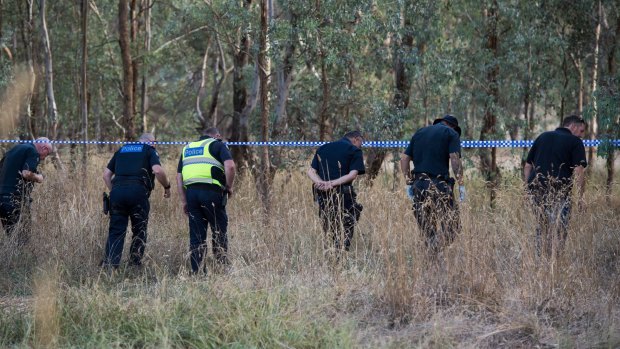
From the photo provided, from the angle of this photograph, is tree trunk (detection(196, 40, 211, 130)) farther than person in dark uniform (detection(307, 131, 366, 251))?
Yes

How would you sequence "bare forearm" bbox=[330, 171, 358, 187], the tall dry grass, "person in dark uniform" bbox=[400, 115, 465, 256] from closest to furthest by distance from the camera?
the tall dry grass < "person in dark uniform" bbox=[400, 115, 465, 256] < "bare forearm" bbox=[330, 171, 358, 187]

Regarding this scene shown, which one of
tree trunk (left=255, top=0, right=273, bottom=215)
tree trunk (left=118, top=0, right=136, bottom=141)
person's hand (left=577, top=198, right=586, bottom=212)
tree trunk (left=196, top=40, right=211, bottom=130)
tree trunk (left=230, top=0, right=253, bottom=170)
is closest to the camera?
person's hand (left=577, top=198, right=586, bottom=212)

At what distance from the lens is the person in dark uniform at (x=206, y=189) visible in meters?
10.1

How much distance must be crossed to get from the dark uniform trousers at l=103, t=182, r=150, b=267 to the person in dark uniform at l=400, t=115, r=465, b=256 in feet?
10.2

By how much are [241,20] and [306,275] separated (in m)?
8.26

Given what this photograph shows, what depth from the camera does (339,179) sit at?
33.9ft

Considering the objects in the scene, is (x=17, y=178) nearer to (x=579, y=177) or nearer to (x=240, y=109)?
(x=579, y=177)

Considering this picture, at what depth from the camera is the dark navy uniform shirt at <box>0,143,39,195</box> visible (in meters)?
11.7

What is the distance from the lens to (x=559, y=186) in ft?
32.6

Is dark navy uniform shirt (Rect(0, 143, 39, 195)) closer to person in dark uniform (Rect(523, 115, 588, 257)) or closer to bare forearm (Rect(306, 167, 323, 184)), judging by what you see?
bare forearm (Rect(306, 167, 323, 184))

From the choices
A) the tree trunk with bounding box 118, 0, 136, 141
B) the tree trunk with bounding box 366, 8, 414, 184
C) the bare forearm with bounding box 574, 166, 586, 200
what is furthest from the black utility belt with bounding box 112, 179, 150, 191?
the tree trunk with bounding box 118, 0, 136, 141

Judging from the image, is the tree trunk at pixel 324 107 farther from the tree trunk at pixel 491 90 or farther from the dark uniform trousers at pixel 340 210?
the dark uniform trousers at pixel 340 210

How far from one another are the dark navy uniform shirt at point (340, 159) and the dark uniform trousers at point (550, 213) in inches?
75.2

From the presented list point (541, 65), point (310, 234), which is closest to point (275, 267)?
point (310, 234)
